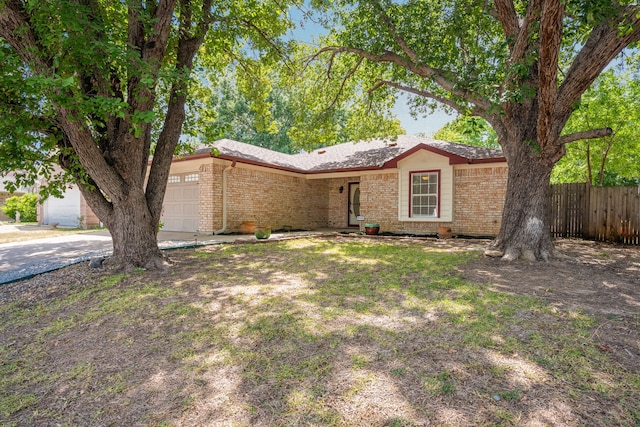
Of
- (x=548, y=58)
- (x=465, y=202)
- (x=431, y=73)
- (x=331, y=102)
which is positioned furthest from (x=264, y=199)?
(x=548, y=58)

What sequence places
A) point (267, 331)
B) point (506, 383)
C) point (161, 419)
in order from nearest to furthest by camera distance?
point (161, 419) → point (506, 383) → point (267, 331)

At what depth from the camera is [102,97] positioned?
4.68m

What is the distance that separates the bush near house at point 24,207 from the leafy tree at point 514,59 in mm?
21676

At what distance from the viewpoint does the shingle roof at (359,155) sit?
38.1 feet

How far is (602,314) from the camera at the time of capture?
3.61m

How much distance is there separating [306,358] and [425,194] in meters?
10.6

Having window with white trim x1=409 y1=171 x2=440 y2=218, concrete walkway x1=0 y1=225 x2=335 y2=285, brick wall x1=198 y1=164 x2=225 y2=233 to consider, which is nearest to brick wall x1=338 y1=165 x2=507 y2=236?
window with white trim x1=409 y1=171 x2=440 y2=218

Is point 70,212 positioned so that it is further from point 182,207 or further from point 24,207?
point 182,207

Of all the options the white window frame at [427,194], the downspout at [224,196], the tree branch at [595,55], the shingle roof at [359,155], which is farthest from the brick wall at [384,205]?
the tree branch at [595,55]

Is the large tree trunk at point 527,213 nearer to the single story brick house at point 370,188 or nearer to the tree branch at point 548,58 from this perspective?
the tree branch at point 548,58

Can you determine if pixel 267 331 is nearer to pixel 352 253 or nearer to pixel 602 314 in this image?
pixel 602 314

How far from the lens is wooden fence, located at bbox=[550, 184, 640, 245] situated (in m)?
9.69

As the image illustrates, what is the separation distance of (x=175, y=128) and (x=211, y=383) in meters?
5.48

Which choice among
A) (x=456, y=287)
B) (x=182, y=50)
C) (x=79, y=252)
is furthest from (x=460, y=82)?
(x=79, y=252)
